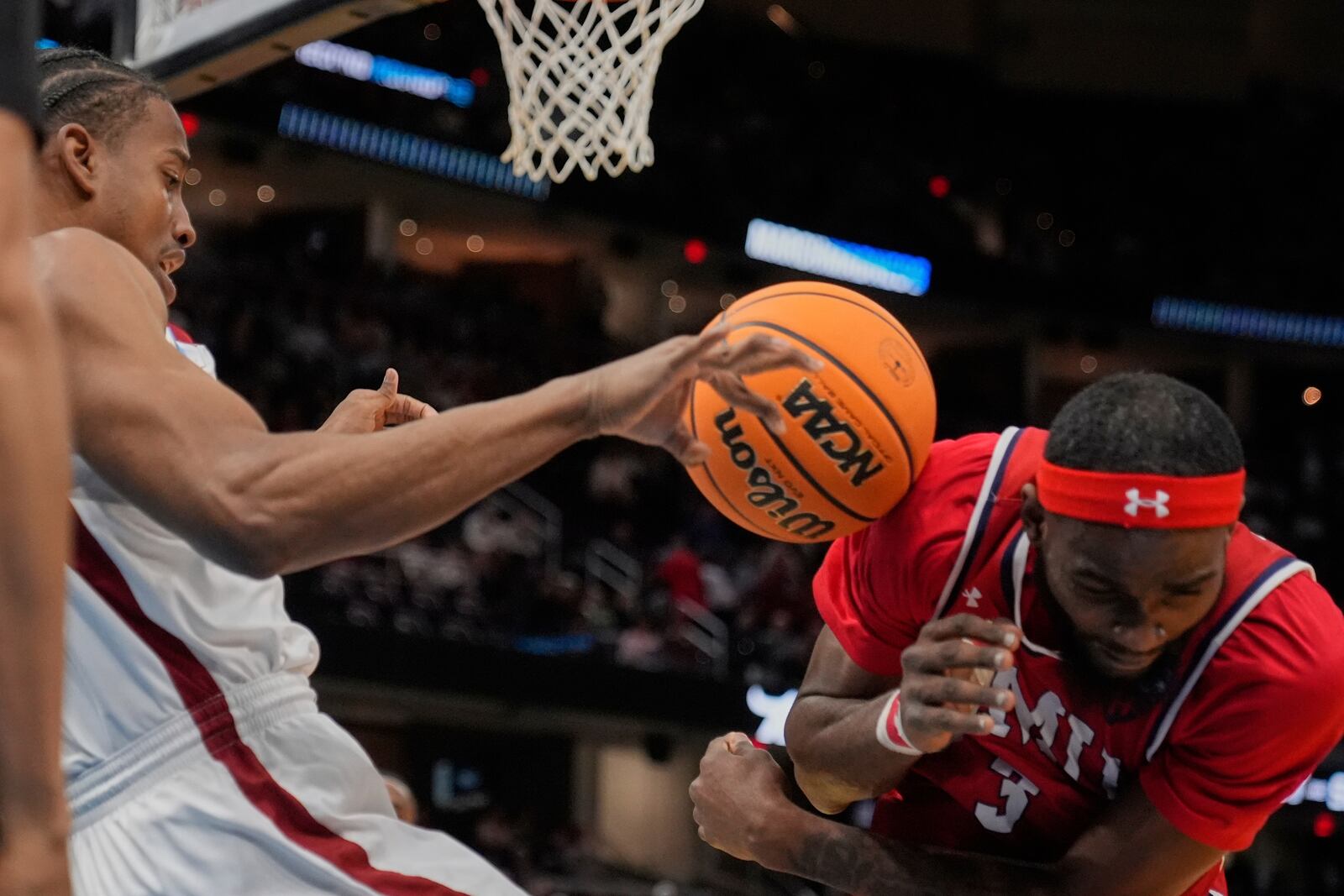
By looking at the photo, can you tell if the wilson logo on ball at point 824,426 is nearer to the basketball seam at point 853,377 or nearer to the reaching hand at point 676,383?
the basketball seam at point 853,377

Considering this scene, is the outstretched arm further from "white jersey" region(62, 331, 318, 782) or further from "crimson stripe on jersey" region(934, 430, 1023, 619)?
"crimson stripe on jersey" region(934, 430, 1023, 619)

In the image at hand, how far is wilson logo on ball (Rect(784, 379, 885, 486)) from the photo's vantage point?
9.82ft

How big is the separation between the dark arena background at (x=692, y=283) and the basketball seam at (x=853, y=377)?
6.02m

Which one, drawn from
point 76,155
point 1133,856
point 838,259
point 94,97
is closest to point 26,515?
point 76,155

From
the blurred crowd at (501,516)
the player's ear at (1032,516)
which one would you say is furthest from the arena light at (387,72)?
the player's ear at (1032,516)

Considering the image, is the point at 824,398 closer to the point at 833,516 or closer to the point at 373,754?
the point at 833,516

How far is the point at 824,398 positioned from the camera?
3.00m

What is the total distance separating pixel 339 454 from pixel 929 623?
43.0 inches

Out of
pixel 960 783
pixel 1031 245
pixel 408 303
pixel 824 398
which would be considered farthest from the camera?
pixel 1031 245

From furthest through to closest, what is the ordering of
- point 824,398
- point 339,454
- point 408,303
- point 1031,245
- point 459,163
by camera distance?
point 1031,245, point 459,163, point 408,303, point 824,398, point 339,454

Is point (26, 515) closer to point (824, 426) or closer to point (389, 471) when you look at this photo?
point (389, 471)

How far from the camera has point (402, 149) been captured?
58.9 ft

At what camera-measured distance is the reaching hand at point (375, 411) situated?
3.21 m

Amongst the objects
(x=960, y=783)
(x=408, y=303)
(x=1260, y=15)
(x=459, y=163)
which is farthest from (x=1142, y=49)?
(x=960, y=783)
